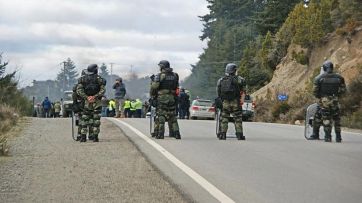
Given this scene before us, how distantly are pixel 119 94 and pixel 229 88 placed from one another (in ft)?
54.1

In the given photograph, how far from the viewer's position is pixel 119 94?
3238 cm

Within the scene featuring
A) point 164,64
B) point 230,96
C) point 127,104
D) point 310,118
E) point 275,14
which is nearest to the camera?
point 164,64

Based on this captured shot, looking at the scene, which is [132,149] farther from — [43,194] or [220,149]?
[43,194]

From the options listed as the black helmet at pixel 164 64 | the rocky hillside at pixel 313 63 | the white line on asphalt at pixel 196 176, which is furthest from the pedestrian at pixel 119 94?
the white line on asphalt at pixel 196 176

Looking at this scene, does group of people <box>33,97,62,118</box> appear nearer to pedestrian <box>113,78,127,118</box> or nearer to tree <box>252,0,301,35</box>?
pedestrian <box>113,78,127,118</box>

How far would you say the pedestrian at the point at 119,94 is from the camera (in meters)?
31.9

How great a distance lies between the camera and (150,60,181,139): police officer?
647 inches

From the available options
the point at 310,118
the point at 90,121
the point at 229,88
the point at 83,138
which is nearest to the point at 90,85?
the point at 90,121

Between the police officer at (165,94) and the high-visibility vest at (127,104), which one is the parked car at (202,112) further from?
the police officer at (165,94)

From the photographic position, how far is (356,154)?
535 inches

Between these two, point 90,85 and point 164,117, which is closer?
point 90,85

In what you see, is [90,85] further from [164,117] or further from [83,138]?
[164,117]

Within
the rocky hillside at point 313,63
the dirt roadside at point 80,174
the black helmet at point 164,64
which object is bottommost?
the dirt roadside at point 80,174

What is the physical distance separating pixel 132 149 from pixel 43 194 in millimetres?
5340
